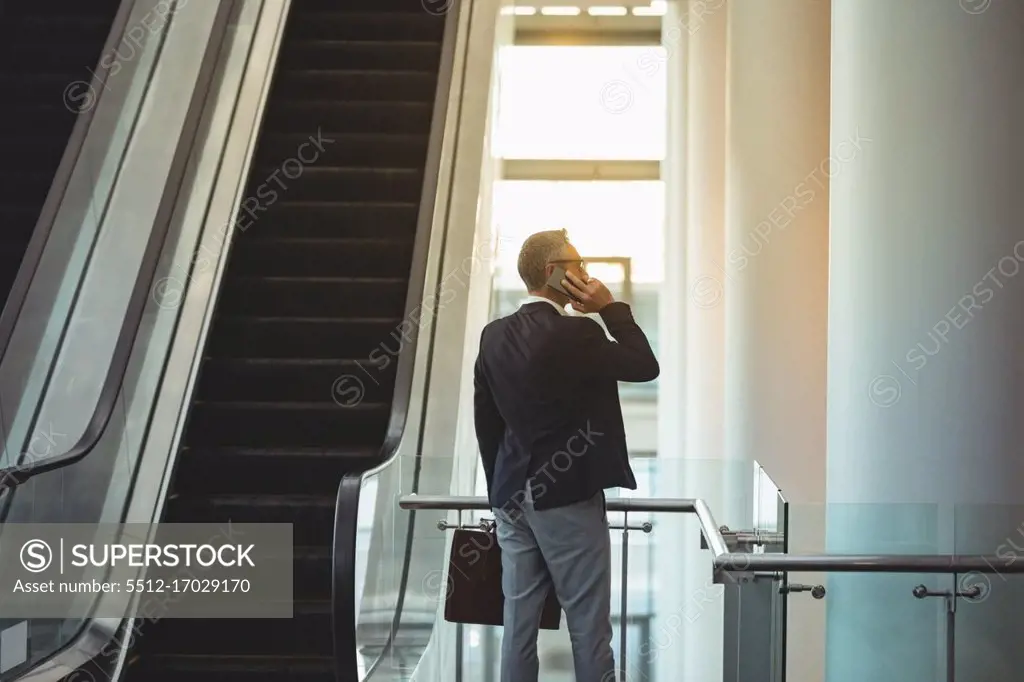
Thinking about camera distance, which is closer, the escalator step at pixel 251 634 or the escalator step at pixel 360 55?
the escalator step at pixel 251 634

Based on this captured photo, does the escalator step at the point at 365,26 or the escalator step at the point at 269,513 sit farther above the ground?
the escalator step at the point at 365,26

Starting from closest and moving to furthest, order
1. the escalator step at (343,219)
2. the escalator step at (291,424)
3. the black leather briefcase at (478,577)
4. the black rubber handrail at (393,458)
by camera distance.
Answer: the black leather briefcase at (478,577) < the black rubber handrail at (393,458) < the escalator step at (291,424) < the escalator step at (343,219)

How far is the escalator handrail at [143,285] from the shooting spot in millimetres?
4290

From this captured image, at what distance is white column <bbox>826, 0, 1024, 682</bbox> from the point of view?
2.92 m

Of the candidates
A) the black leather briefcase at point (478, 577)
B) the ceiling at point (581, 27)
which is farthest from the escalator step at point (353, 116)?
the ceiling at point (581, 27)

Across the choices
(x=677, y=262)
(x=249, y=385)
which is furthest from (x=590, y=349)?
(x=677, y=262)

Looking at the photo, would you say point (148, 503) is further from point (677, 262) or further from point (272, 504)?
point (677, 262)

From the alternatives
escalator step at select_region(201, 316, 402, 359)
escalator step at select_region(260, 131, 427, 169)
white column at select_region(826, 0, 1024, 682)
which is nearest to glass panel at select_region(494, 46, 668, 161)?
escalator step at select_region(260, 131, 427, 169)

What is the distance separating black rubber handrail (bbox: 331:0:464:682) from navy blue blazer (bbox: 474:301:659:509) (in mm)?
671

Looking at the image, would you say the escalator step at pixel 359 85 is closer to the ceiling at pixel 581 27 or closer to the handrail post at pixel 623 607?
the handrail post at pixel 623 607

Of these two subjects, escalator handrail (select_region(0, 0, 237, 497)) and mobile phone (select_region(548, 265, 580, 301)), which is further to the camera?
escalator handrail (select_region(0, 0, 237, 497))

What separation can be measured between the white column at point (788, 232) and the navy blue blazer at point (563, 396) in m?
3.64

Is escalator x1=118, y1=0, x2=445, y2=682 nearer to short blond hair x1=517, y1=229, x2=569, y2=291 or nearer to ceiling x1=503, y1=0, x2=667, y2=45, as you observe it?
short blond hair x1=517, y1=229, x2=569, y2=291

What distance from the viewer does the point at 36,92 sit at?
7082 mm
